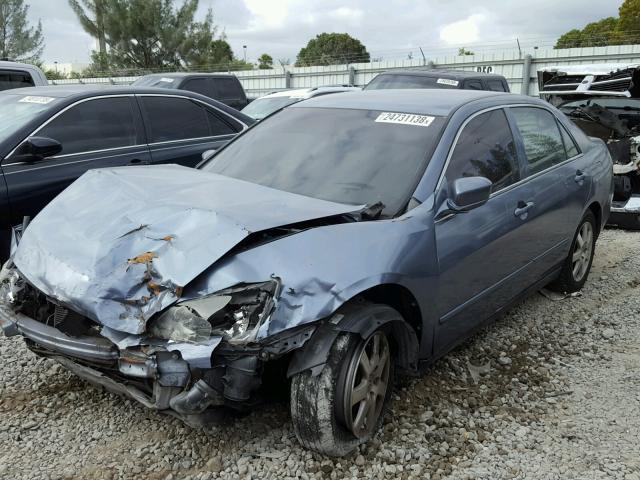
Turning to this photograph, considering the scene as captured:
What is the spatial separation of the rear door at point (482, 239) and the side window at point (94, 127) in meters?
3.33

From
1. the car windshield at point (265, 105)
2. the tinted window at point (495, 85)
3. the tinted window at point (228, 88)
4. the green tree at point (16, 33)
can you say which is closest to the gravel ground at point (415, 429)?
the tinted window at point (495, 85)

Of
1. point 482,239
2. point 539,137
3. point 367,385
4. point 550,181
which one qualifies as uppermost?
point 539,137

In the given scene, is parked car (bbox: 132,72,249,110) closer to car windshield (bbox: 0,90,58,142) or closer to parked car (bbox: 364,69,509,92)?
parked car (bbox: 364,69,509,92)

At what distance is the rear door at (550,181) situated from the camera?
3.93 metres

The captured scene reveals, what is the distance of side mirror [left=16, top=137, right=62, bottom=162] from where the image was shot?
4.64 m

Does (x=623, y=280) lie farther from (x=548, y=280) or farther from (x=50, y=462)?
(x=50, y=462)

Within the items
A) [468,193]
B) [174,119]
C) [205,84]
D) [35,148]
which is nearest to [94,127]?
[35,148]

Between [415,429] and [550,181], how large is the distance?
6.71 feet

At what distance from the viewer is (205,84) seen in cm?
1223

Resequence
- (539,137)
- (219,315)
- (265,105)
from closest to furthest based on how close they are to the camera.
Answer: (219,315) < (539,137) < (265,105)

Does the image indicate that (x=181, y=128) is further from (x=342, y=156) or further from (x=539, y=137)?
(x=539, y=137)

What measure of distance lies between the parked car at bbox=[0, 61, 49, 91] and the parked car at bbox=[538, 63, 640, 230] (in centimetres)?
660

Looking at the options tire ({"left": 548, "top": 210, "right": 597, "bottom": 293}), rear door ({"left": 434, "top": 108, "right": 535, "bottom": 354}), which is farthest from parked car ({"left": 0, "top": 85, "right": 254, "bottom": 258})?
tire ({"left": 548, "top": 210, "right": 597, "bottom": 293})

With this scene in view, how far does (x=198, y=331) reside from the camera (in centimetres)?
234
